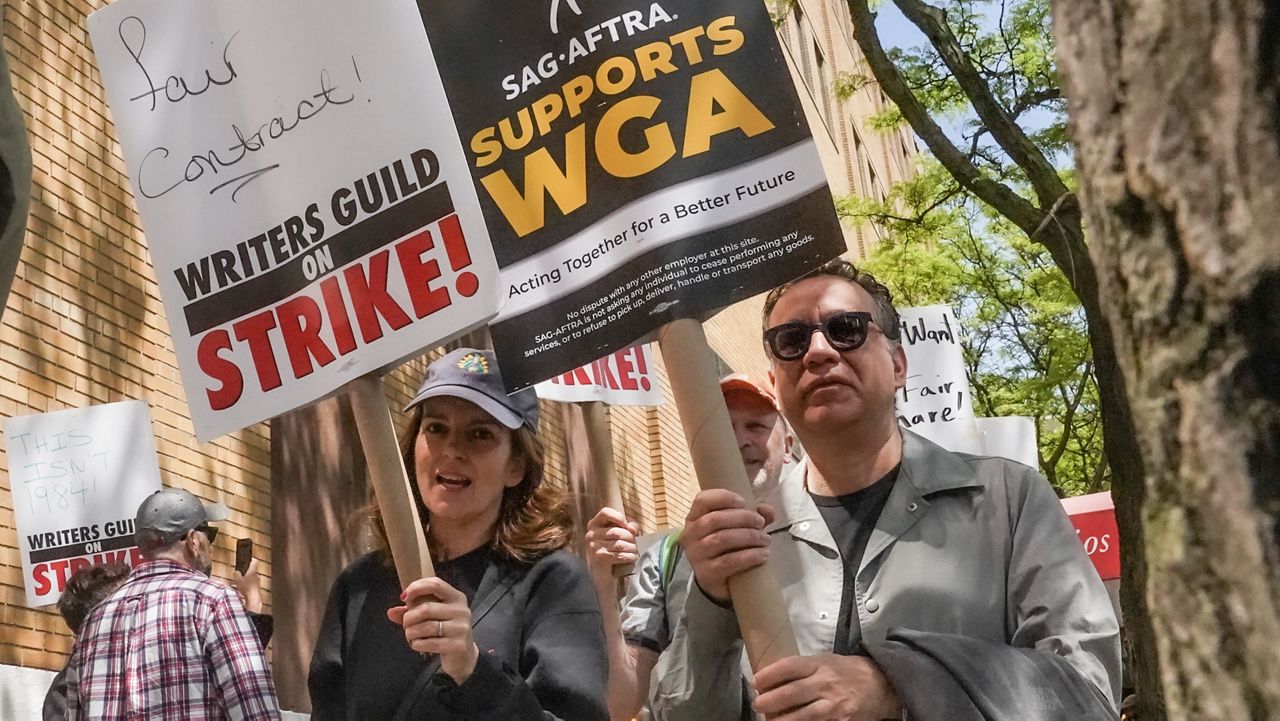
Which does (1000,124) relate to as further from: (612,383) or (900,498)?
(900,498)

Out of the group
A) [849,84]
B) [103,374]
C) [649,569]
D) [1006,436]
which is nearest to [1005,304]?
[849,84]

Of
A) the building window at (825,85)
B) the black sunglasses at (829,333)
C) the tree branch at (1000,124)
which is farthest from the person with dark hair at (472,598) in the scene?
the building window at (825,85)

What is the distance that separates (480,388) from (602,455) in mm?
1773

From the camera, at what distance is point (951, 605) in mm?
2977

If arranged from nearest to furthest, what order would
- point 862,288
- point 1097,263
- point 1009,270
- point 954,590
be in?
point 1097,263
point 954,590
point 862,288
point 1009,270

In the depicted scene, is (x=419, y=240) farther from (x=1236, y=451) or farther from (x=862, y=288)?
(x=1236, y=451)

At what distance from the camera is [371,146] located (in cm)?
358

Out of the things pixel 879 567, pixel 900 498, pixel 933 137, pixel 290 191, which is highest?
pixel 933 137

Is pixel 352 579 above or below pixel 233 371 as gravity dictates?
below

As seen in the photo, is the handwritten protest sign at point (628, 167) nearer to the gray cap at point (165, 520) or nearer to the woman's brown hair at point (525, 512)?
the woman's brown hair at point (525, 512)

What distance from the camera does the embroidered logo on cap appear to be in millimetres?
3932

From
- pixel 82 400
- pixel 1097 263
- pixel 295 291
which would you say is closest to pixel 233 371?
pixel 295 291

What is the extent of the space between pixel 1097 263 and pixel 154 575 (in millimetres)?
4508

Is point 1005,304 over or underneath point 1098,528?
over
